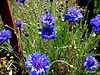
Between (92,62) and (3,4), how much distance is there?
118cm

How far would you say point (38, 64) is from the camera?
0.98 metres

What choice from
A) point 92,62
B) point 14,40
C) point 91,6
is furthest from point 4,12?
point 91,6

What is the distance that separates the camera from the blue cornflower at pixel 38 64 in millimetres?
937

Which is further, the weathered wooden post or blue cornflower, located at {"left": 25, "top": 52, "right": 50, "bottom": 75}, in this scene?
the weathered wooden post

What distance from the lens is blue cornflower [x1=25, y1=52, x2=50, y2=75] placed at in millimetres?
937

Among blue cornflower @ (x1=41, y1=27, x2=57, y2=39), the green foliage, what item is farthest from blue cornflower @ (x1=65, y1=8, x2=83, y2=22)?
blue cornflower @ (x1=41, y1=27, x2=57, y2=39)

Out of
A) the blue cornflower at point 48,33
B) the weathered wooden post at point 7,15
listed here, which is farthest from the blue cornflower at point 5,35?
the blue cornflower at point 48,33

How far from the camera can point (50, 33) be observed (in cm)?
119

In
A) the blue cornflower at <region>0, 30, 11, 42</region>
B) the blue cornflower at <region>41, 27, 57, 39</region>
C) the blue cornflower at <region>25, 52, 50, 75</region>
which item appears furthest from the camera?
the blue cornflower at <region>0, 30, 11, 42</region>

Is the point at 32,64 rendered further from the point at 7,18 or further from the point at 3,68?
the point at 3,68

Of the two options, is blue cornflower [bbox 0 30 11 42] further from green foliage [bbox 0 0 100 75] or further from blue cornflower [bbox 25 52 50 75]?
blue cornflower [bbox 25 52 50 75]

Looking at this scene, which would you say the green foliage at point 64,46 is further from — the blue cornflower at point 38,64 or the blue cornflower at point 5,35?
the blue cornflower at point 38,64

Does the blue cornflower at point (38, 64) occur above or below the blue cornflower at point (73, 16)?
below

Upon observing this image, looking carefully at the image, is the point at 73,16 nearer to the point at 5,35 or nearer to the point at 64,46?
the point at 64,46
